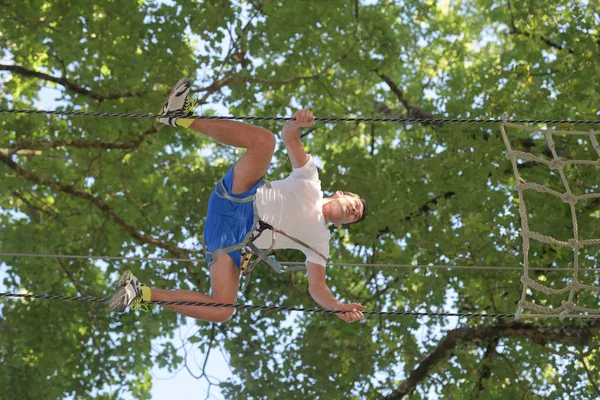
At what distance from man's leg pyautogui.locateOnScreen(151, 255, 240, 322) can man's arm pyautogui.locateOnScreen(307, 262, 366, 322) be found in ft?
1.49

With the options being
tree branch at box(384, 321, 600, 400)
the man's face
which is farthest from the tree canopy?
the man's face

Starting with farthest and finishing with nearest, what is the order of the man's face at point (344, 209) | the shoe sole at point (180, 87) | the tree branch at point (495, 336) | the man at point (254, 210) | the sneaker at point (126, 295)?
the tree branch at point (495, 336) → the man's face at point (344, 209) → the man at point (254, 210) → the shoe sole at point (180, 87) → the sneaker at point (126, 295)

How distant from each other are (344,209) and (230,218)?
709 mm

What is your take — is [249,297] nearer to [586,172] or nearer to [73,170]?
[73,170]

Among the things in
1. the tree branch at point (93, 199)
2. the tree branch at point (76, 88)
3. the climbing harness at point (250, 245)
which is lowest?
the climbing harness at point (250, 245)

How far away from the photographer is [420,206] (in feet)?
31.3

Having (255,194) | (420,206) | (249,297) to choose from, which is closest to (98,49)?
(249,297)

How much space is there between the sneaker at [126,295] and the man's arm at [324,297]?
3.44 feet

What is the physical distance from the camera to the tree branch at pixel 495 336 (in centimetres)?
798

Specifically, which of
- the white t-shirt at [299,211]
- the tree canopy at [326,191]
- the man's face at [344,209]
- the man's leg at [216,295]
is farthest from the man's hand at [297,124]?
the tree canopy at [326,191]

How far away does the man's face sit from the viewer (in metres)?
5.05

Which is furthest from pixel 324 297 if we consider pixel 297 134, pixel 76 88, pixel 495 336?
pixel 76 88

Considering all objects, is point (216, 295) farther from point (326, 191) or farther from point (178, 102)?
point (326, 191)

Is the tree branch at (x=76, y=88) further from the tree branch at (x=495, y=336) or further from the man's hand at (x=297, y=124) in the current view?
the man's hand at (x=297, y=124)
